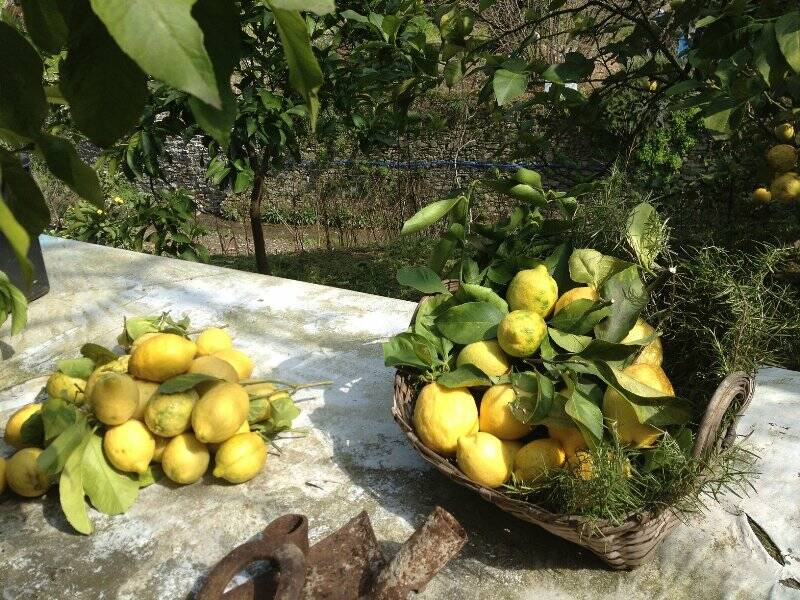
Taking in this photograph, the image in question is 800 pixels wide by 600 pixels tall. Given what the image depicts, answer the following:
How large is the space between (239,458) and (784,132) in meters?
2.30

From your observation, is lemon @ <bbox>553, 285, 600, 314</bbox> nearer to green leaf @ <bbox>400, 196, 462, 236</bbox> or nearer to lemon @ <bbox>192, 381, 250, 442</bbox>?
green leaf @ <bbox>400, 196, 462, 236</bbox>

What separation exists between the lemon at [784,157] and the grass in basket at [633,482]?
1.78 m

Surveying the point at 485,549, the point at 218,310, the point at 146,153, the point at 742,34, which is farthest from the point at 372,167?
the point at 485,549

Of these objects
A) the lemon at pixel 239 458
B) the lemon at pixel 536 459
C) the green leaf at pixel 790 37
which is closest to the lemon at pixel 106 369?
the lemon at pixel 239 458

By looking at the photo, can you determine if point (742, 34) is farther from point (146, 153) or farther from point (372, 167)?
point (372, 167)


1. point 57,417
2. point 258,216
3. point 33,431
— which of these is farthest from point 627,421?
point 258,216

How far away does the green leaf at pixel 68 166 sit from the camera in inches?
24.6

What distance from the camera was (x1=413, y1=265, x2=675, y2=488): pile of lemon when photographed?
49.2 inches

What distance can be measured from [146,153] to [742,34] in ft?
7.92

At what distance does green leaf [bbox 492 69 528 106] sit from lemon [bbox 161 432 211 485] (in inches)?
44.1

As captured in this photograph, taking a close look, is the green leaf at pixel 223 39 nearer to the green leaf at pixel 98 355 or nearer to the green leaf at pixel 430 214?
the green leaf at pixel 430 214

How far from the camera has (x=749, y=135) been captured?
3.51 metres

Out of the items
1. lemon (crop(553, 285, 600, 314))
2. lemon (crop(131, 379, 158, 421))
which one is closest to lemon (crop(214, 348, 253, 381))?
lemon (crop(131, 379, 158, 421))

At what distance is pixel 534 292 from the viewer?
1.46 metres
